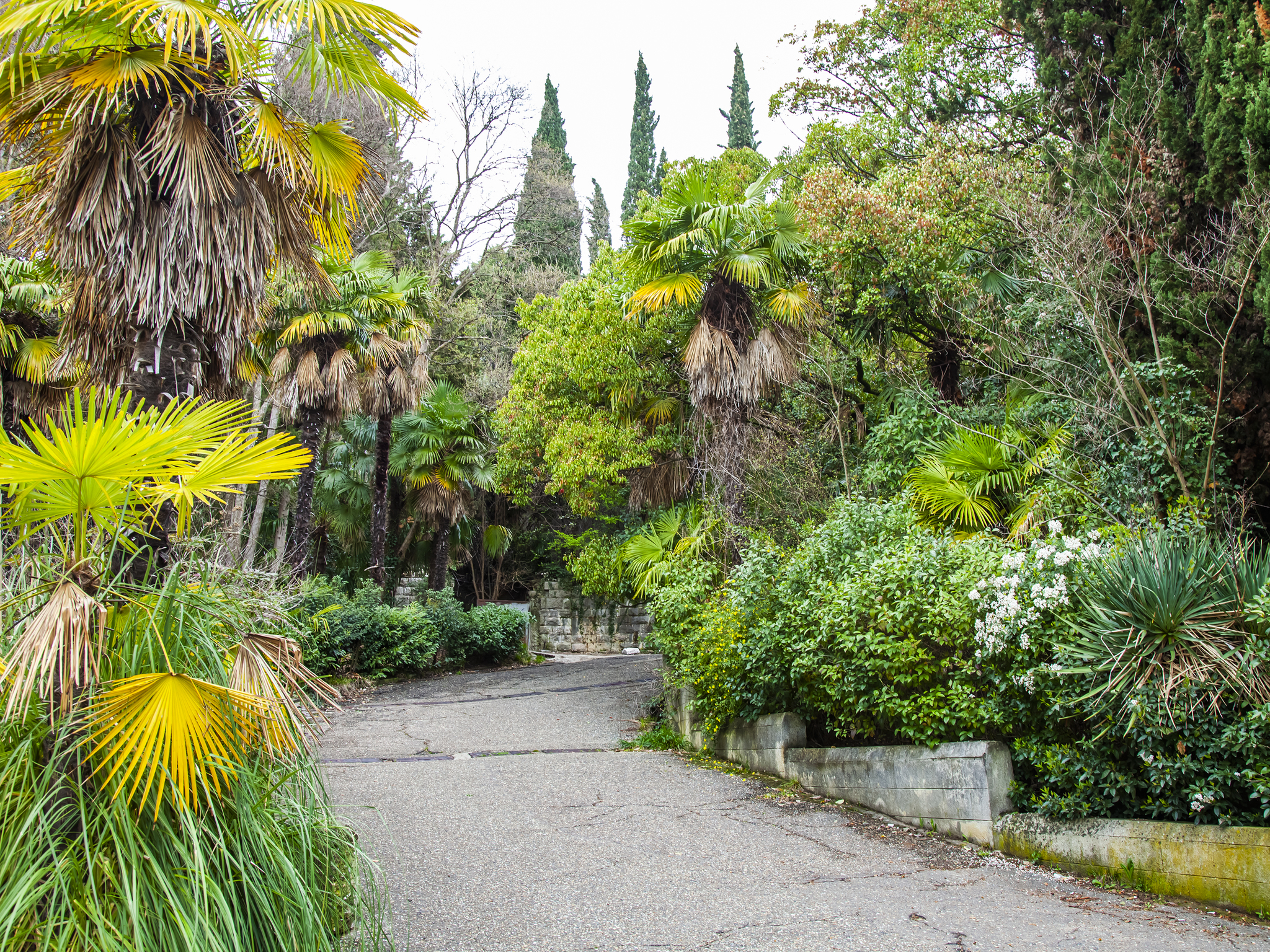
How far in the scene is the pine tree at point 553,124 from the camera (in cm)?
3278

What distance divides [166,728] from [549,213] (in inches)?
1082

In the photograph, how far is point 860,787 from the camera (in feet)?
19.8

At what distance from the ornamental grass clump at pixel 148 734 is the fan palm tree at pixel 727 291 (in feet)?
27.0

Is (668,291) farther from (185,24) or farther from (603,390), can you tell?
(185,24)

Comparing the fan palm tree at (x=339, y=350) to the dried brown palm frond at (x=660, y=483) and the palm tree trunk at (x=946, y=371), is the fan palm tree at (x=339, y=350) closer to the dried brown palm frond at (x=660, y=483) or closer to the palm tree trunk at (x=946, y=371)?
the dried brown palm frond at (x=660, y=483)

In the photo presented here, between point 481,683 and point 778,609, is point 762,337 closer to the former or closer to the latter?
point 778,609

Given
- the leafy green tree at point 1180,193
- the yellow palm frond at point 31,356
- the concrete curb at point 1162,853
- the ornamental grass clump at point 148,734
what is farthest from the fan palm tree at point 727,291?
the ornamental grass clump at point 148,734

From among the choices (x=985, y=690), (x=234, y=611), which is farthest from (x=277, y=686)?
(x=985, y=690)

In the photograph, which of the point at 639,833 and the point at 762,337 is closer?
the point at 639,833

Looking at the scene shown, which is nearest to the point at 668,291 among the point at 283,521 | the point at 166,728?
the point at 166,728

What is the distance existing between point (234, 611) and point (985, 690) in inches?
180

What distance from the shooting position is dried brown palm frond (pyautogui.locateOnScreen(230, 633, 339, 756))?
2.75 metres

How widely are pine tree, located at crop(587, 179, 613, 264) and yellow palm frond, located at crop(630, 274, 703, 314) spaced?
2270 centimetres

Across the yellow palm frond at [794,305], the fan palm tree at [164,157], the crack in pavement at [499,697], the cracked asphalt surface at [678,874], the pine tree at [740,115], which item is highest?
the pine tree at [740,115]
